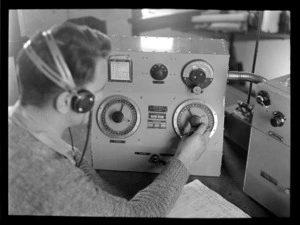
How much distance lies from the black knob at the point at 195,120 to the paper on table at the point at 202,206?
0.70ft

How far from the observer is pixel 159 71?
1.31 meters

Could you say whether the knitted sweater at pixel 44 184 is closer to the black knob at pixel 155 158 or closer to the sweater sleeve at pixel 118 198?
the sweater sleeve at pixel 118 198

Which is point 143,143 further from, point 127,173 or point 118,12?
point 118,12

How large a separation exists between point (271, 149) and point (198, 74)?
1.08ft

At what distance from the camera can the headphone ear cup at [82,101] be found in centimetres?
98

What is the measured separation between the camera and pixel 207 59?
51.1 inches

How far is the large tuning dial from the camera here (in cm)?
130

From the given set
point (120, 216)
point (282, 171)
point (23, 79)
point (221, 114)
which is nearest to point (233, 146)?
point (221, 114)

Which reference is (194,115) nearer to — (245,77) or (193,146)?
(193,146)

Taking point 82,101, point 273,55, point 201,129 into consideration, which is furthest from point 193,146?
point 273,55

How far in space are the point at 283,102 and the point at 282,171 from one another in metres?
0.21

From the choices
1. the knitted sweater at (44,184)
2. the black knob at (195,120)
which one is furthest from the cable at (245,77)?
the knitted sweater at (44,184)

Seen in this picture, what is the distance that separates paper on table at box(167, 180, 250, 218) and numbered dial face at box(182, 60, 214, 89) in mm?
350

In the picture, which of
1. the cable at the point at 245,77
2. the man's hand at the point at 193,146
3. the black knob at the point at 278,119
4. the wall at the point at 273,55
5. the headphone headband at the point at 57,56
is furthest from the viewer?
the wall at the point at 273,55
